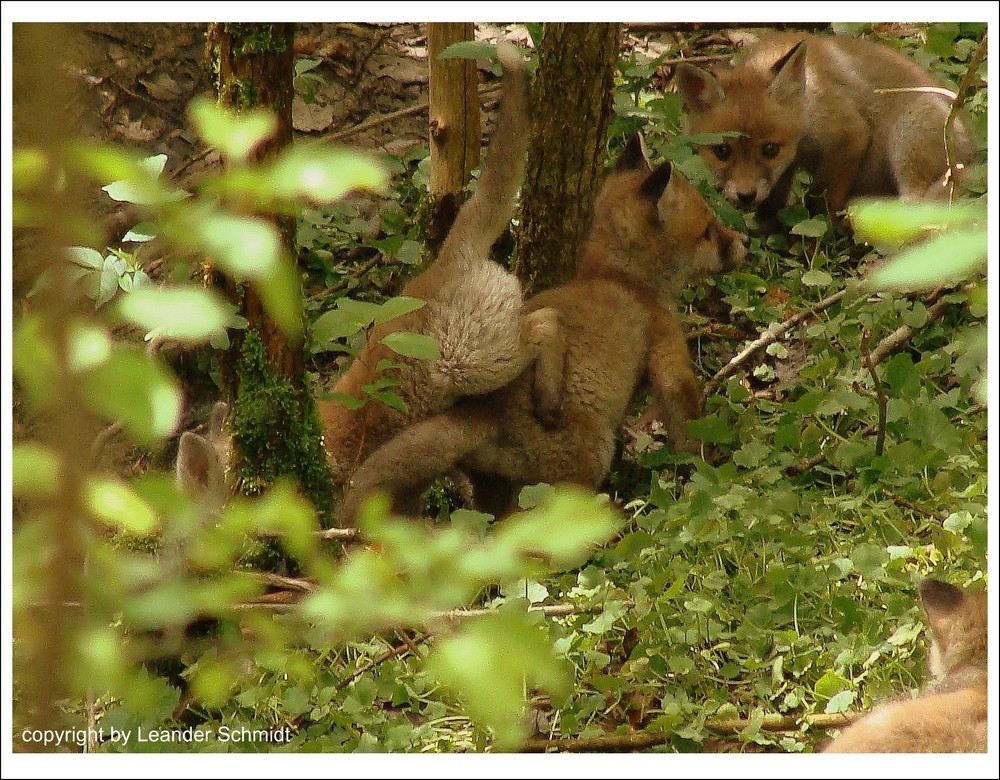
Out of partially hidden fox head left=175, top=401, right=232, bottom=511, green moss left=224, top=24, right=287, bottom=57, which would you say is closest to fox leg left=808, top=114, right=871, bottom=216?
green moss left=224, top=24, right=287, bottom=57

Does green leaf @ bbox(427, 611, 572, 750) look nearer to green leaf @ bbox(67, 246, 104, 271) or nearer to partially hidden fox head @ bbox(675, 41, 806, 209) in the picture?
green leaf @ bbox(67, 246, 104, 271)

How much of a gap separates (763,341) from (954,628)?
3121mm

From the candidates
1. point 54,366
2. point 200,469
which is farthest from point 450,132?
point 54,366

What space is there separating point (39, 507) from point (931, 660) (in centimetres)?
286

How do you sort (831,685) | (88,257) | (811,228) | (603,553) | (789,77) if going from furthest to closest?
(789,77)
(811,228)
(603,553)
(831,685)
(88,257)

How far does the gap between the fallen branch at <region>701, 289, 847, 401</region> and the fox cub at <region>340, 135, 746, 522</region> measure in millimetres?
389

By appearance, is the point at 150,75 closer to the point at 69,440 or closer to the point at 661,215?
the point at 661,215

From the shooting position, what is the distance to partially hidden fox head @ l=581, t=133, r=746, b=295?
19.9ft

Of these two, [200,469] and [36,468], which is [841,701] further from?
[36,468]

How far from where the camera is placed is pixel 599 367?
5684 millimetres

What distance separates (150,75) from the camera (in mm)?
7648

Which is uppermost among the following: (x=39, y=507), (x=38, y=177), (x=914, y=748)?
(x=38, y=177)

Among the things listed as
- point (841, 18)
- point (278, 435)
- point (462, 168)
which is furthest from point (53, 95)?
point (462, 168)

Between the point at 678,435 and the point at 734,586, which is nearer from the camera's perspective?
the point at 734,586
